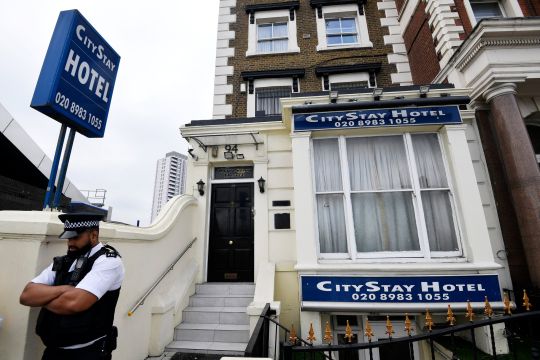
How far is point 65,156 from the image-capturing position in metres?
3.22

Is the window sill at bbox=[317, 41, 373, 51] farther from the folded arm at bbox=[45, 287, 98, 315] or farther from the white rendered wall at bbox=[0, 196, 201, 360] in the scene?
the folded arm at bbox=[45, 287, 98, 315]

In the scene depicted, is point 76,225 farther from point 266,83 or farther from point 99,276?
point 266,83

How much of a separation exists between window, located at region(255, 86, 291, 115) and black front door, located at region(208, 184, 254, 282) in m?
3.17

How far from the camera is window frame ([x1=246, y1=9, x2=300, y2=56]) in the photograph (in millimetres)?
9406

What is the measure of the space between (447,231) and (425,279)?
48.9 inches

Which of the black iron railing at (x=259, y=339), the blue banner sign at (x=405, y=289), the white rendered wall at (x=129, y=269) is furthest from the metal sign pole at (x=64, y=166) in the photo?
the blue banner sign at (x=405, y=289)

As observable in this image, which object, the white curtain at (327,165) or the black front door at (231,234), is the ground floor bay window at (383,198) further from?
the black front door at (231,234)

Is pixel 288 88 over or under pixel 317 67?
under

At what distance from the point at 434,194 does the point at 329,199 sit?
7.24 feet

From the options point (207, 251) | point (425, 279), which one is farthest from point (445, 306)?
point (207, 251)

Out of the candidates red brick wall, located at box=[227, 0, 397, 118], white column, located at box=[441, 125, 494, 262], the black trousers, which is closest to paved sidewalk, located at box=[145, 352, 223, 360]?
the black trousers

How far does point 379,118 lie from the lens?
5.44 metres

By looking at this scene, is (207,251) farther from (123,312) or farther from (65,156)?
(65,156)

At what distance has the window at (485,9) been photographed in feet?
25.8
